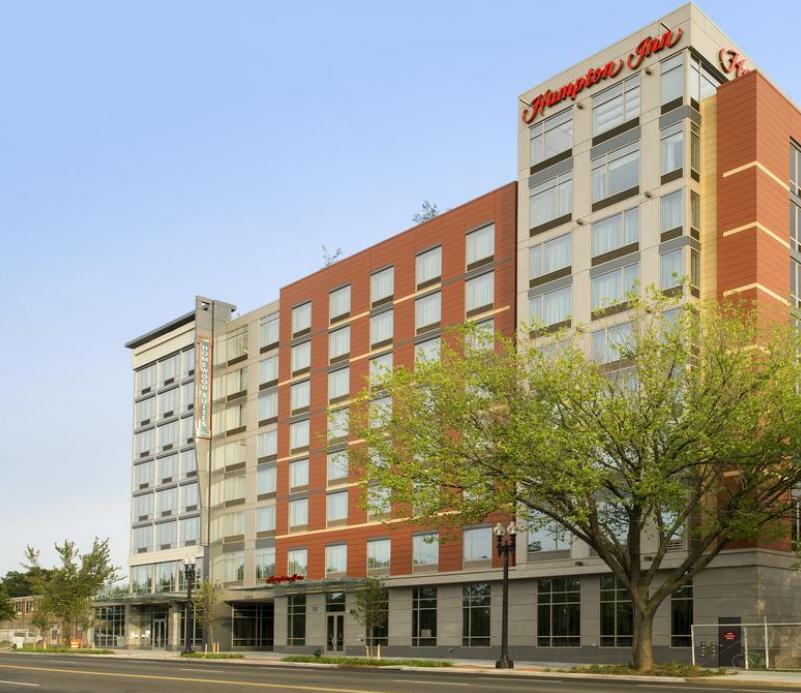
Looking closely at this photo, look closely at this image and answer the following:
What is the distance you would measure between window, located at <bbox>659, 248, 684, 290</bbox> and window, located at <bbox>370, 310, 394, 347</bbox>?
19.6 meters

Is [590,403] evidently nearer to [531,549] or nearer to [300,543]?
[531,549]

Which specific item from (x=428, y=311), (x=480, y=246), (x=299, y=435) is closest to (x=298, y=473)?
(x=299, y=435)

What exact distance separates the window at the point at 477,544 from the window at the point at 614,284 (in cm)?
1323

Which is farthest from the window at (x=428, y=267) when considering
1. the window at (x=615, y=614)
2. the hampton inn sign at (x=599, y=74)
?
the window at (x=615, y=614)

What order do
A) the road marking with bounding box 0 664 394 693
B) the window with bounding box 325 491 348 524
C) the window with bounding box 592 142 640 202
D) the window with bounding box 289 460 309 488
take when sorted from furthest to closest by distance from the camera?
the window with bounding box 289 460 309 488, the window with bounding box 325 491 348 524, the window with bounding box 592 142 640 202, the road marking with bounding box 0 664 394 693

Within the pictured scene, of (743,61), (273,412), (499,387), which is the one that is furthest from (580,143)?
(273,412)

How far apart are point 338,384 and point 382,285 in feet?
22.1

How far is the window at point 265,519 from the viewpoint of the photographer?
73500 mm

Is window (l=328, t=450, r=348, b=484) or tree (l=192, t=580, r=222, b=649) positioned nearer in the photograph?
window (l=328, t=450, r=348, b=484)

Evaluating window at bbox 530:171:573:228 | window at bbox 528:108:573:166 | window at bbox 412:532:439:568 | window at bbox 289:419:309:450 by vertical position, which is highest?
window at bbox 528:108:573:166

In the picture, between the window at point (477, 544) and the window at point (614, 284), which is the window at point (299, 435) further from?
the window at point (614, 284)

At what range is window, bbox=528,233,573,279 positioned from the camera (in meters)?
54.0

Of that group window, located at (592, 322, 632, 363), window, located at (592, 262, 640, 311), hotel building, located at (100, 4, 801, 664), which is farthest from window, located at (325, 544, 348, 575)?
window, located at (592, 262, 640, 311)

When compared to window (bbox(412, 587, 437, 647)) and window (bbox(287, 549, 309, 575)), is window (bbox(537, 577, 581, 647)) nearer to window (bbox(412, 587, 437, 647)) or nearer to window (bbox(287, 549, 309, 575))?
window (bbox(412, 587, 437, 647))
